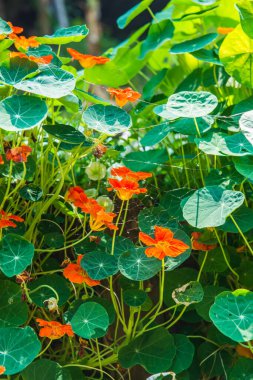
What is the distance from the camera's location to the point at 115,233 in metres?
1.24

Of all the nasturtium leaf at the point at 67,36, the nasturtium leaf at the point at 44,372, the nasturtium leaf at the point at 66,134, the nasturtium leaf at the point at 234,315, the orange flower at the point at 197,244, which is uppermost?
the nasturtium leaf at the point at 67,36

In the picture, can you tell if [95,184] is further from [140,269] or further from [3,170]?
[140,269]

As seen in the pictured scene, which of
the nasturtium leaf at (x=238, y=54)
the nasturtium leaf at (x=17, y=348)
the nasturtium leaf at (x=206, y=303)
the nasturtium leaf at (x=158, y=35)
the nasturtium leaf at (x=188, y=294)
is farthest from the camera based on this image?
the nasturtium leaf at (x=158, y=35)

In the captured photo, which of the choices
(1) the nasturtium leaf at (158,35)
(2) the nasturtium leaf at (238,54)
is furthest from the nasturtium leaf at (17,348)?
(1) the nasturtium leaf at (158,35)

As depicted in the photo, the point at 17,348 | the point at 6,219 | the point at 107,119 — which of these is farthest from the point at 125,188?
the point at 17,348

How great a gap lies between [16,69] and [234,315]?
60cm

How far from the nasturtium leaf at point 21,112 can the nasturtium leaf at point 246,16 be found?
446 millimetres

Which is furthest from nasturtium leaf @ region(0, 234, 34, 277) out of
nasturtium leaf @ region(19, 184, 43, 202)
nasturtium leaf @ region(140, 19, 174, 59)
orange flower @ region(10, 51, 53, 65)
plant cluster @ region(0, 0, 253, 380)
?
nasturtium leaf @ region(140, 19, 174, 59)

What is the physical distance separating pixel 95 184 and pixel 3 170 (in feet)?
1.08

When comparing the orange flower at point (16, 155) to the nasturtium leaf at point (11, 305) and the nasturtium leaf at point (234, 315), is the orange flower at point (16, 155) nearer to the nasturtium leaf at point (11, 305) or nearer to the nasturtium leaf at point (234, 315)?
the nasturtium leaf at point (11, 305)

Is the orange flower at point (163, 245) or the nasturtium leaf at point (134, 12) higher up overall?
the nasturtium leaf at point (134, 12)

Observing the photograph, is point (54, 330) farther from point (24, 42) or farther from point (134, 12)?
point (134, 12)

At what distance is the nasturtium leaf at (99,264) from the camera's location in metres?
1.08

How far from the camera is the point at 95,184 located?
4.87ft
